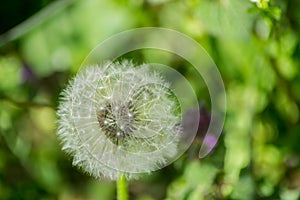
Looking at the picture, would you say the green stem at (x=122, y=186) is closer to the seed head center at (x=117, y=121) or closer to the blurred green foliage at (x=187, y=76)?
the seed head center at (x=117, y=121)

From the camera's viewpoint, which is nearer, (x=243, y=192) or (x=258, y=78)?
(x=243, y=192)

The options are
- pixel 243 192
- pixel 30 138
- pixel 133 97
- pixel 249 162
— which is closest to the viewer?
pixel 133 97

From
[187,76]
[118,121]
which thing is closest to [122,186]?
[118,121]

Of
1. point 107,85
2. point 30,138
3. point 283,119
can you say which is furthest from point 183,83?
point 107,85

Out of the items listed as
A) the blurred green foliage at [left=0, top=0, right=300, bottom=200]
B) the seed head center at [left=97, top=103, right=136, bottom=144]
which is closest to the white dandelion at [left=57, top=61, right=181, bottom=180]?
the seed head center at [left=97, top=103, right=136, bottom=144]

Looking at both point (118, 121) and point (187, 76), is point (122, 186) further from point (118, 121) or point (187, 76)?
point (187, 76)

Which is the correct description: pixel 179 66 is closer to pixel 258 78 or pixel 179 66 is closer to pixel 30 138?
pixel 258 78
